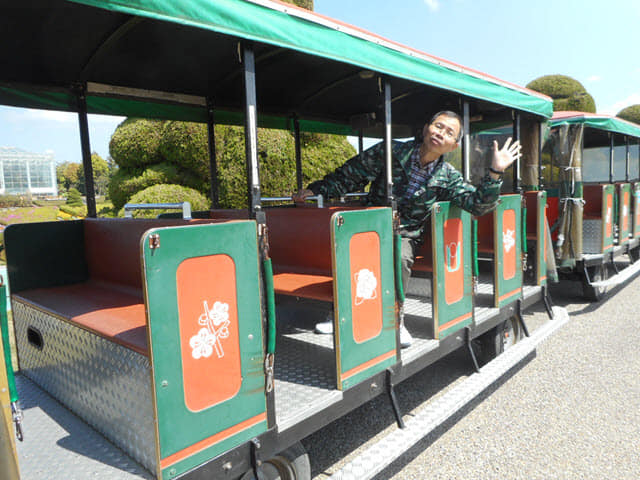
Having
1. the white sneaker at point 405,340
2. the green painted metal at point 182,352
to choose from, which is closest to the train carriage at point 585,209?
the white sneaker at point 405,340

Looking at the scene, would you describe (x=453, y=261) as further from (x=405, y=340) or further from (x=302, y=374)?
(x=302, y=374)

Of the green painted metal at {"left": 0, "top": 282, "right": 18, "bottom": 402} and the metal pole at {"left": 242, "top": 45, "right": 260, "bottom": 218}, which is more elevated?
the metal pole at {"left": 242, "top": 45, "right": 260, "bottom": 218}

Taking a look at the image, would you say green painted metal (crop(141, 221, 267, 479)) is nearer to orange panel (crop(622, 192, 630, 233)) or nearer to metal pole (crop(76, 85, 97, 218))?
metal pole (crop(76, 85, 97, 218))

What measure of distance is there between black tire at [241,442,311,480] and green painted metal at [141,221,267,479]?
0.29m

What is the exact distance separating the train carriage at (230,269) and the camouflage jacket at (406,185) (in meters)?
0.18

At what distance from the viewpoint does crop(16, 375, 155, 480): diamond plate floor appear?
1.65 meters

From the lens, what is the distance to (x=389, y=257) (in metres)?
2.54

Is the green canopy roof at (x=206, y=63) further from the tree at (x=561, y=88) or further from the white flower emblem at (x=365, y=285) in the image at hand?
the tree at (x=561, y=88)

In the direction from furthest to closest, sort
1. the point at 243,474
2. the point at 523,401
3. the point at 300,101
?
the point at 300,101
the point at 523,401
the point at 243,474

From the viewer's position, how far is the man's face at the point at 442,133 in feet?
10.0

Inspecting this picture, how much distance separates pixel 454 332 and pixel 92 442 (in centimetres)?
217

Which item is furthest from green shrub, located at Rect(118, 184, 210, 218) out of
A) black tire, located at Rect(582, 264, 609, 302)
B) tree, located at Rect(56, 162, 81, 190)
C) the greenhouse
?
tree, located at Rect(56, 162, 81, 190)

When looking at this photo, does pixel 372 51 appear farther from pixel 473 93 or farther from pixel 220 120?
pixel 220 120

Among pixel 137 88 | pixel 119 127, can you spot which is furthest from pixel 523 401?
pixel 119 127
